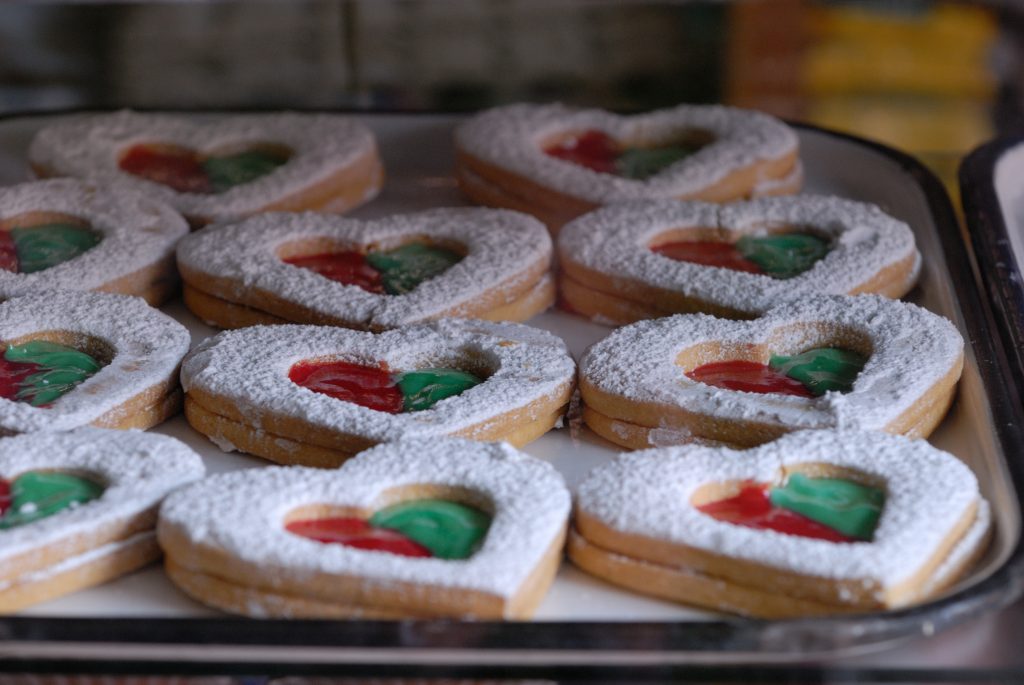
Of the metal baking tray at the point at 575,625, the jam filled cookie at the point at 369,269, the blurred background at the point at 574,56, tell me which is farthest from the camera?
the blurred background at the point at 574,56

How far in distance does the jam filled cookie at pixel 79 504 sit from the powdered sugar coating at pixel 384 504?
1.2 inches

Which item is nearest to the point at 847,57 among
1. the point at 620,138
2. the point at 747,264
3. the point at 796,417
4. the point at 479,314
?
the point at 620,138

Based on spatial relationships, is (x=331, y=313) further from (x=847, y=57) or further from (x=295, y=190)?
(x=847, y=57)

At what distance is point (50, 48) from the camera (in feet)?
7.11

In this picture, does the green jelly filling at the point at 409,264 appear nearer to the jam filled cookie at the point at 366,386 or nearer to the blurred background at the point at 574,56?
the jam filled cookie at the point at 366,386

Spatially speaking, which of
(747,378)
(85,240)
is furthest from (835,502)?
(85,240)

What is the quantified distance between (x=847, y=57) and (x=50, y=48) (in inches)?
53.0

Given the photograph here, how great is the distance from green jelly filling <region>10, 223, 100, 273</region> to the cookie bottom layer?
47cm

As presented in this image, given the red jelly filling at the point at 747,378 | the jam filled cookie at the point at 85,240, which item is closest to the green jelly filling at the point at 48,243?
the jam filled cookie at the point at 85,240

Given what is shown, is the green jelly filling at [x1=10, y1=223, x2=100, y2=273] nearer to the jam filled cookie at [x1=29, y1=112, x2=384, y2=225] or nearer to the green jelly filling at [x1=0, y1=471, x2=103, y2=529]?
the jam filled cookie at [x1=29, y1=112, x2=384, y2=225]

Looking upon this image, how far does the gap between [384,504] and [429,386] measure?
0.19 metres

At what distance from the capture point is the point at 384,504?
34.8 inches

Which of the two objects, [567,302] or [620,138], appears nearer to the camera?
[567,302]

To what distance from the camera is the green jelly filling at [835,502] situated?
855 mm
